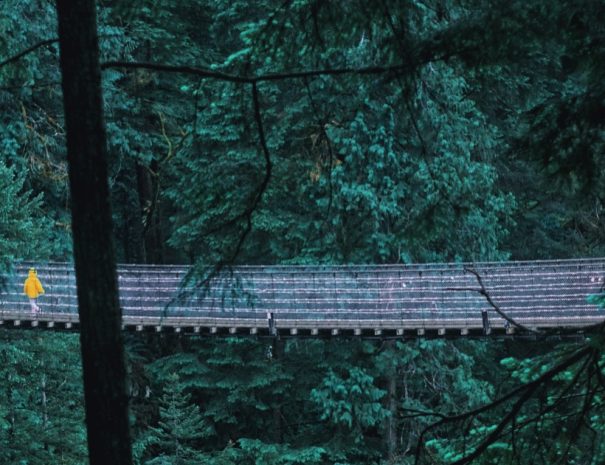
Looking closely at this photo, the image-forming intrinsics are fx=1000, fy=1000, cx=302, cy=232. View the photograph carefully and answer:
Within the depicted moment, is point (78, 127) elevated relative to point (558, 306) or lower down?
elevated

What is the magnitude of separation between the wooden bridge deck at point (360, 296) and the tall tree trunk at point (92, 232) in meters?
8.90

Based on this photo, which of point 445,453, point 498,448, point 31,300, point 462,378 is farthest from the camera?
point 462,378

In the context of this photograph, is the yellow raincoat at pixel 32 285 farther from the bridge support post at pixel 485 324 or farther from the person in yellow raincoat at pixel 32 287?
the bridge support post at pixel 485 324

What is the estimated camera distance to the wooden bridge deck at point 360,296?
11906mm

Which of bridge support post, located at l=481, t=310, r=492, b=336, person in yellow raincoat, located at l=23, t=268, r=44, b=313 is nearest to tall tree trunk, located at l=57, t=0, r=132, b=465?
bridge support post, located at l=481, t=310, r=492, b=336

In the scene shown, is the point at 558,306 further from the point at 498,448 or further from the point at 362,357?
the point at 498,448

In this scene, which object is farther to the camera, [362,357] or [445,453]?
[362,357]

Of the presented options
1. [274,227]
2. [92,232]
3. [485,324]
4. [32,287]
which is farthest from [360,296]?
[92,232]

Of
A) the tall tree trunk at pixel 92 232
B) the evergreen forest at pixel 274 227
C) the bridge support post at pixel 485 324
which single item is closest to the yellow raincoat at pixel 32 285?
the evergreen forest at pixel 274 227

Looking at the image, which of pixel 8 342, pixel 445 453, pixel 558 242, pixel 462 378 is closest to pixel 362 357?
pixel 462 378

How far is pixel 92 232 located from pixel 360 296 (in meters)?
9.90

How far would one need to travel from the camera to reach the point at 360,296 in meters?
12.5

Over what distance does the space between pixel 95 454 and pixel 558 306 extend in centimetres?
1047

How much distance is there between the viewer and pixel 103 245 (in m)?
2.71
